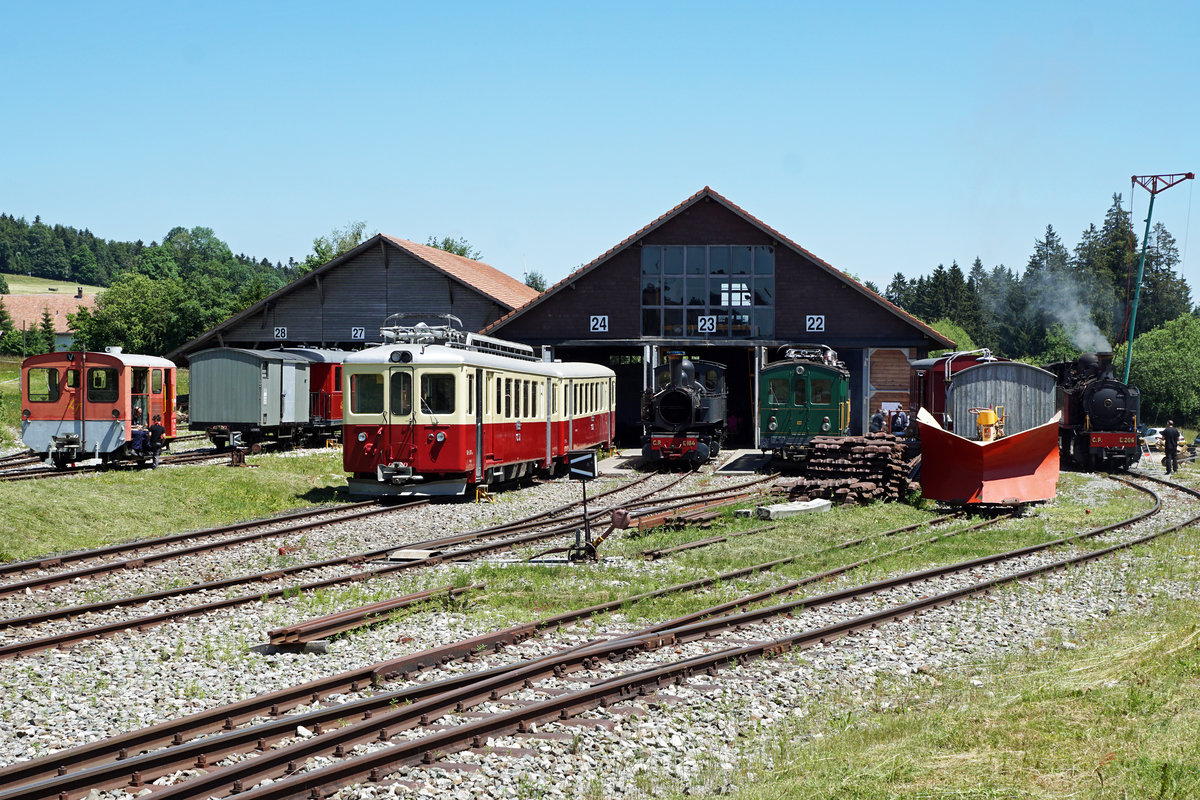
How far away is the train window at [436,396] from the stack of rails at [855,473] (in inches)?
264

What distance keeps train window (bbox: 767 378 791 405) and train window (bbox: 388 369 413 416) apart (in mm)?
12244

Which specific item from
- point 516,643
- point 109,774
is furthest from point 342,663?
point 109,774

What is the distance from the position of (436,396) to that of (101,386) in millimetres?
9130

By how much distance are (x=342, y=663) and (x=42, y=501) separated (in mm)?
10798

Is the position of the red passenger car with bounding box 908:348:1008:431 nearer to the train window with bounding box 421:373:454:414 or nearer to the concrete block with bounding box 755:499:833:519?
the concrete block with bounding box 755:499:833:519

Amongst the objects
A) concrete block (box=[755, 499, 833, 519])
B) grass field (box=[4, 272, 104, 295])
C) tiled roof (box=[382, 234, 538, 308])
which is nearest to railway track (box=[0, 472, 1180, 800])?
concrete block (box=[755, 499, 833, 519])

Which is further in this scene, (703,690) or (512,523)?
(512,523)

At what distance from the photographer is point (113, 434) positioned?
23875 millimetres

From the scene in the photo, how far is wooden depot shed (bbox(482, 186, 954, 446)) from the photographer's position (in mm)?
35250

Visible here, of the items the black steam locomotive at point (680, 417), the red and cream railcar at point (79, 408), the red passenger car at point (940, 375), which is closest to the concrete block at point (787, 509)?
the red passenger car at point (940, 375)

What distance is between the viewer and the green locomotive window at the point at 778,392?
94.5ft

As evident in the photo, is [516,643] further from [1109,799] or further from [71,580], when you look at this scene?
[71,580]

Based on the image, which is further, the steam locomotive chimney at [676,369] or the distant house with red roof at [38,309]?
the distant house with red roof at [38,309]

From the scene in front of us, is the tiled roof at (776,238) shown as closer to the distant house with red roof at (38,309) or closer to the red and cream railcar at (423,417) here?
the red and cream railcar at (423,417)
